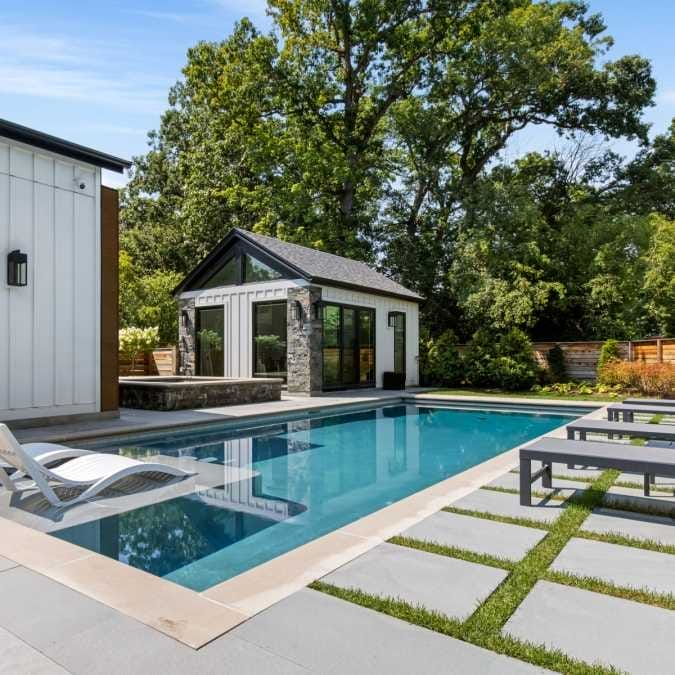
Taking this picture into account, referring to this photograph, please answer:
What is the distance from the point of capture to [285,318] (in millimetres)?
14484

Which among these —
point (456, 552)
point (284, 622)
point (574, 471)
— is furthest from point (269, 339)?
point (284, 622)

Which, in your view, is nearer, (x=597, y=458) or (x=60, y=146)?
(x=597, y=458)

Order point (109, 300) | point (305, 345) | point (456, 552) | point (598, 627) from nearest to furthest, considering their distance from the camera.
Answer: point (598, 627), point (456, 552), point (109, 300), point (305, 345)

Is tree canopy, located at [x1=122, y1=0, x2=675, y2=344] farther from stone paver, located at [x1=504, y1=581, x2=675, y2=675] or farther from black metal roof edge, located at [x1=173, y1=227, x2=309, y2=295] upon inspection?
stone paver, located at [x1=504, y1=581, x2=675, y2=675]

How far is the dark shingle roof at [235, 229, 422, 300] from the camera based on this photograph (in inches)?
564

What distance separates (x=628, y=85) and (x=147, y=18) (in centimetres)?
2040

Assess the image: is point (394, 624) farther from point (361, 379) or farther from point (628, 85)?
point (628, 85)

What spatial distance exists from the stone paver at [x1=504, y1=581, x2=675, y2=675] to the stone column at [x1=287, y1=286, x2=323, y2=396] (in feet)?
37.4

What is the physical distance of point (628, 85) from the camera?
22.3 m

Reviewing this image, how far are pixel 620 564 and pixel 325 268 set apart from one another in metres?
13.1

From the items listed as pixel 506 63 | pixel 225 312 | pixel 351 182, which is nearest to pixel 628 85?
pixel 506 63

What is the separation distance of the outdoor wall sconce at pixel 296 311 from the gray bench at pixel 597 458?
9838 millimetres

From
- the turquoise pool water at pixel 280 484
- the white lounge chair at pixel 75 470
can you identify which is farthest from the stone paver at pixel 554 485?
the white lounge chair at pixel 75 470

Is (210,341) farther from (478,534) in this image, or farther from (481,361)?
(478,534)
